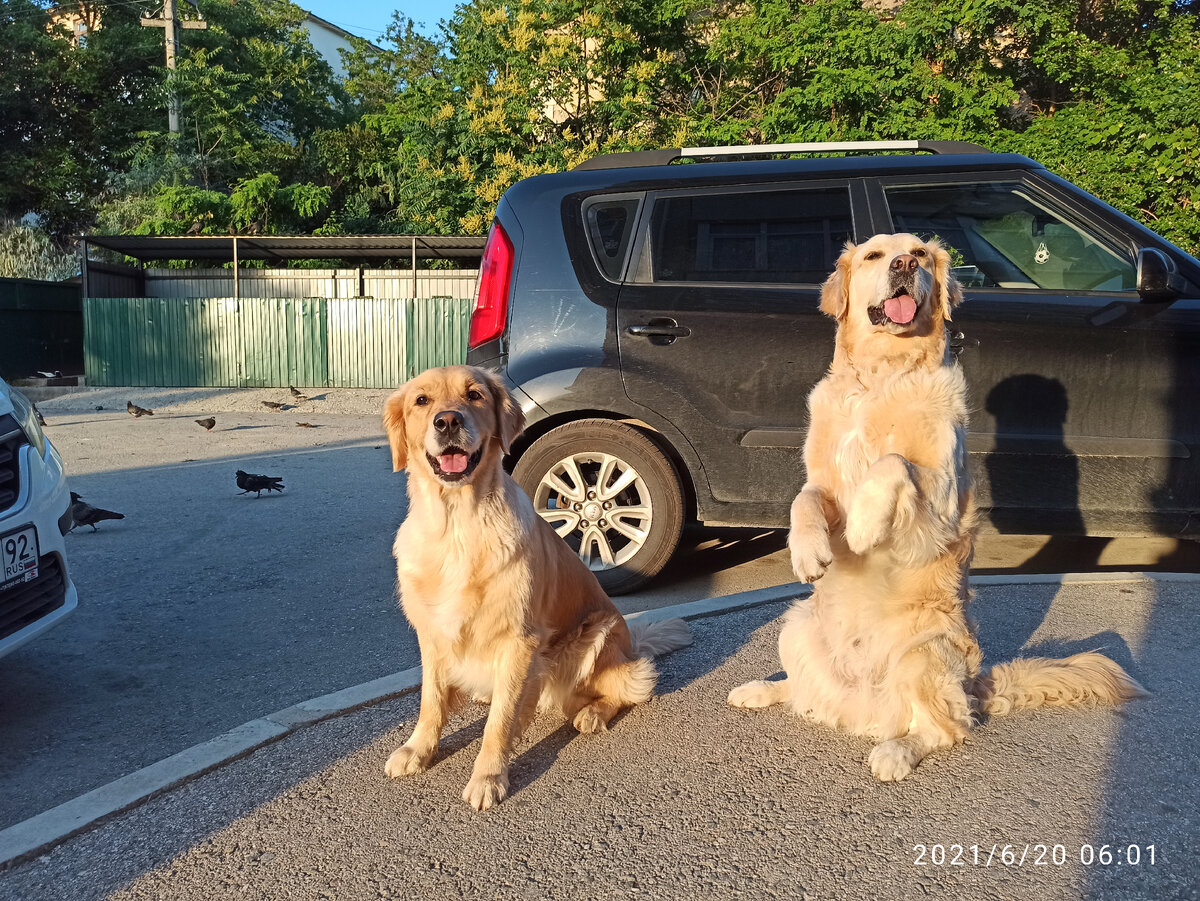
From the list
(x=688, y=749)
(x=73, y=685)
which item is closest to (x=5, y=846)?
(x=73, y=685)

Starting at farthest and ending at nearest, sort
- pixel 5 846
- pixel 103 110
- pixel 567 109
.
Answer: pixel 103 110, pixel 567 109, pixel 5 846

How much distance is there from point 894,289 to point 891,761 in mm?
1667

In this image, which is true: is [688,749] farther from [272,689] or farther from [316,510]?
[316,510]

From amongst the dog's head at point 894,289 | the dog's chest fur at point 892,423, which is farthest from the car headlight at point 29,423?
the dog's head at point 894,289

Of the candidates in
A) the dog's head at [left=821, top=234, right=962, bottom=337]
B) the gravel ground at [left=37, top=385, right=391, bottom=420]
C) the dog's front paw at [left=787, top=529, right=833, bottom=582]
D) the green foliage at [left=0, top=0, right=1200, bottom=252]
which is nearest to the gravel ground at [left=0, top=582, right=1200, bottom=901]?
the dog's front paw at [left=787, top=529, right=833, bottom=582]

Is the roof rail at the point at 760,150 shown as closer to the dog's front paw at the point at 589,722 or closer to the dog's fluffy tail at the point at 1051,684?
the dog's fluffy tail at the point at 1051,684

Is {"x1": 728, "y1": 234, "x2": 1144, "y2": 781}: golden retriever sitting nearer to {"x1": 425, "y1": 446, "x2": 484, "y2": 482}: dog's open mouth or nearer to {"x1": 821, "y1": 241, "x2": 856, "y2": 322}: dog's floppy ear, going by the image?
{"x1": 821, "y1": 241, "x2": 856, "y2": 322}: dog's floppy ear

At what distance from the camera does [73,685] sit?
12.9 ft

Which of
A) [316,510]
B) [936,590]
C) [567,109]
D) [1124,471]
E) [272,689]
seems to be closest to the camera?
[936,590]

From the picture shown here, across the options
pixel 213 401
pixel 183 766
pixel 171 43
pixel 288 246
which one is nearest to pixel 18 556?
pixel 183 766

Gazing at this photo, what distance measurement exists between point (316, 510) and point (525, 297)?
12.2 feet

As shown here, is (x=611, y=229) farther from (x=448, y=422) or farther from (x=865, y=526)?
(x=865, y=526)

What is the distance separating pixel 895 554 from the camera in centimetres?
291

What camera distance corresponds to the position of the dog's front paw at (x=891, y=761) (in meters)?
2.81
